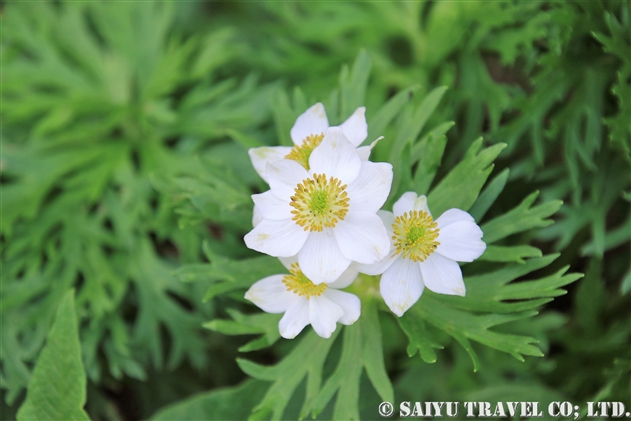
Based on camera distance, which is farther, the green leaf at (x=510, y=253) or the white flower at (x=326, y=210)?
the green leaf at (x=510, y=253)

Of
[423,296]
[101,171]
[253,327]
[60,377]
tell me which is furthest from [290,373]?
[101,171]

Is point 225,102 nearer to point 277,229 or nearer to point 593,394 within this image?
point 277,229

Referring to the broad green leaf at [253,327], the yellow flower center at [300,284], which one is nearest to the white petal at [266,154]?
Result: the yellow flower center at [300,284]

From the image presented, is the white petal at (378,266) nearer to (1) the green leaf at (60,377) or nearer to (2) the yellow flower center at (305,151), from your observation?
(2) the yellow flower center at (305,151)

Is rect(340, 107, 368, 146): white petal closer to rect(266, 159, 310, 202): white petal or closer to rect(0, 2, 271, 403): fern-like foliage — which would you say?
rect(266, 159, 310, 202): white petal

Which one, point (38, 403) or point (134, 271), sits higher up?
point (134, 271)

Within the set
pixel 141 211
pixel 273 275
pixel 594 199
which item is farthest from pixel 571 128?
pixel 141 211
